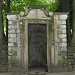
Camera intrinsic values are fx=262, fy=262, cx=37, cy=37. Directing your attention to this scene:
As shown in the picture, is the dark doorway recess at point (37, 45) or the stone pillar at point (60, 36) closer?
the stone pillar at point (60, 36)

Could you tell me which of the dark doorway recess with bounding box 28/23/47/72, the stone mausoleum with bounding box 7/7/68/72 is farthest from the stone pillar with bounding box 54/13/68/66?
the dark doorway recess with bounding box 28/23/47/72

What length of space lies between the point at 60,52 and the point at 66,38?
0.83 metres

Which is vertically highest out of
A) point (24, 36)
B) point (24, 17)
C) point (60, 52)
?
point (24, 17)

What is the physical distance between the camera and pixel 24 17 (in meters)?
13.2

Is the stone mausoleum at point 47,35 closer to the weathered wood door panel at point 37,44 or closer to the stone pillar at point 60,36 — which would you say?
the stone pillar at point 60,36

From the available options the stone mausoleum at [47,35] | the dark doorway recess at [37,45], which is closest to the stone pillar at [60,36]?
the stone mausoleum at [47,35]

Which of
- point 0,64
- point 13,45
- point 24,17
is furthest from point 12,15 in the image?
point 0,64

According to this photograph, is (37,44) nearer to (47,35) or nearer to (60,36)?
(47,35)

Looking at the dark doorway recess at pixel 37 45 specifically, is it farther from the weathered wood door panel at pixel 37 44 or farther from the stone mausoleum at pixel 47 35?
the stone mausoleum at pixel 47 35

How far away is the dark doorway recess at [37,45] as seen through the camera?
15172 millimetres

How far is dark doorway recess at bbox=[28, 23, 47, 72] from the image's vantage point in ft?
49.8

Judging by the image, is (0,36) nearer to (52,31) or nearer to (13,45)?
(13,45)

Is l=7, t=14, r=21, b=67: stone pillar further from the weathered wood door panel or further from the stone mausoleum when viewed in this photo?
→ the weathered wood door panel

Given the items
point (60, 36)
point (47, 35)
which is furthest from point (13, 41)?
point (60, 36)
